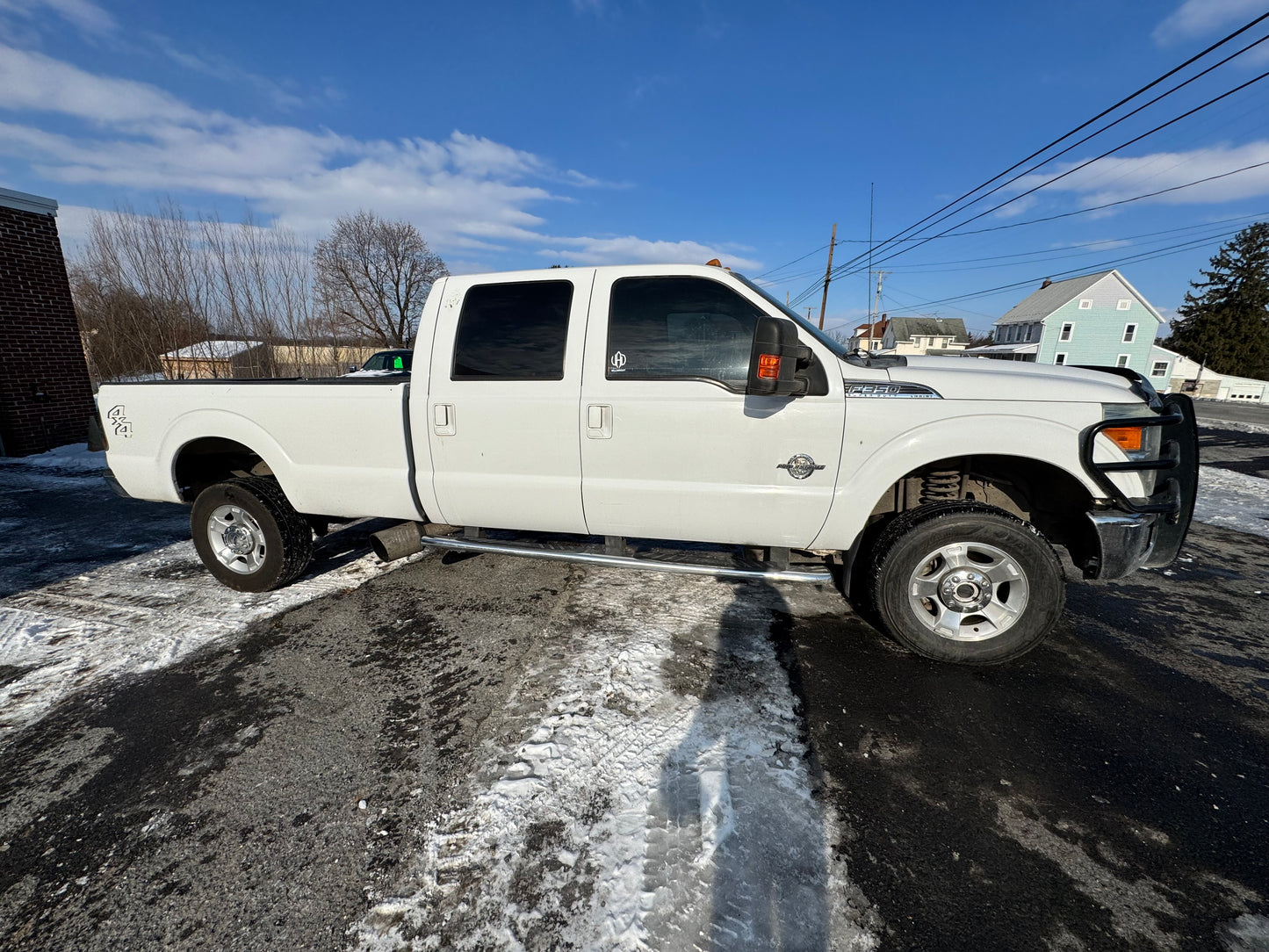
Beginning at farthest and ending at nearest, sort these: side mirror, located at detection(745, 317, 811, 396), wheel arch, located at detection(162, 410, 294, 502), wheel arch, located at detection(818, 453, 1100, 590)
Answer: wheel arch, located at detection(162, 410, 294, 502)
wheel arch, located at detection(818, 453, 1100, 590)
side mirror, located at detection(745, 317, 811, 396)

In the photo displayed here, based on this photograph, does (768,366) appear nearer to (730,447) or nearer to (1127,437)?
(730,447)

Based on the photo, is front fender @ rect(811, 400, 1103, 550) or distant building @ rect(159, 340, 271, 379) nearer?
front fender @ rect(811, 400, 1103, 550)

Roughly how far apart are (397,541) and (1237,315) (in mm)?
74197

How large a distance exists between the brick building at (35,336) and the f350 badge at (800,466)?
1317cm

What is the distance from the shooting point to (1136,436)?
2.80m

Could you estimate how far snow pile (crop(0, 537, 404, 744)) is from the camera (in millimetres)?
2924

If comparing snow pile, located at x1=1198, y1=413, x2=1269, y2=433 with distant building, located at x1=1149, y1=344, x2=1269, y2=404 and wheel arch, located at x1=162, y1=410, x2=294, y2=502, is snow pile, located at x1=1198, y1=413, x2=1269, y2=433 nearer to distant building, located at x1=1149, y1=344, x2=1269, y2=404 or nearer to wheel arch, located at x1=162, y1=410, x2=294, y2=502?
wheel arch, located at x1=162, y1=410, x2=294, y2=502

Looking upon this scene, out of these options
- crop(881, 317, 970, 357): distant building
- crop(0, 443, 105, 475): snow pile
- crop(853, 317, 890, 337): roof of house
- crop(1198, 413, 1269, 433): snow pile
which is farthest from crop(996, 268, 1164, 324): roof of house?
crop(0, 443, 105, 475): snow pile

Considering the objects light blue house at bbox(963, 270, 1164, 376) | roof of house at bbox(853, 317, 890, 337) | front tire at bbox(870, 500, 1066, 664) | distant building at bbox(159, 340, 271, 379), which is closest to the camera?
front tire at bbox(870, 500, 1066, 664)

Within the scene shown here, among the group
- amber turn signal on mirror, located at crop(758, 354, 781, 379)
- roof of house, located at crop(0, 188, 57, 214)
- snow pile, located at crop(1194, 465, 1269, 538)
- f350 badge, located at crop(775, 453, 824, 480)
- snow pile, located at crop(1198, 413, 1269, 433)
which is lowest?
snow pile, located at crop(1198, 413, 1269, 433)

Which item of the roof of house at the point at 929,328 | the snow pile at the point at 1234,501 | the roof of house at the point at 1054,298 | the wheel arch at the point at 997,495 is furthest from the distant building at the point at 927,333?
the wheel arch at the point at 997,495

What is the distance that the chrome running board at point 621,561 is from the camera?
3.06 meters

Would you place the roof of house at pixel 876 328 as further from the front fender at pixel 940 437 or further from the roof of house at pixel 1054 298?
the front fender at pixel 940 437

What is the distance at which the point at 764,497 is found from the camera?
3.05m
